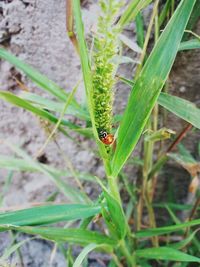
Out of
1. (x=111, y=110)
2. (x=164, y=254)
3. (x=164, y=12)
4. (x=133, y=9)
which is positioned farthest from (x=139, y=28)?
(x=164, y=254)

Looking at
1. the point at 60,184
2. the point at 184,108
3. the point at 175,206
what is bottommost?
the point at 175,206

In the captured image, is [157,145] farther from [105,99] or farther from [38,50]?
[105,99]

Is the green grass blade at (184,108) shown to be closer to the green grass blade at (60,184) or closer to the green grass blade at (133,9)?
the green grass blade at (133,9)

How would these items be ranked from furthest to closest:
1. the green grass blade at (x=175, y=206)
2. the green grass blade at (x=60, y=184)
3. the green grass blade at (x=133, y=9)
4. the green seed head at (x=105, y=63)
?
the green grass blade at (x=175, y=206), the green grass blade at (x=60, y=184), the green grass blade at (x=133, y=9), the green seed head at (x=105, y=63)

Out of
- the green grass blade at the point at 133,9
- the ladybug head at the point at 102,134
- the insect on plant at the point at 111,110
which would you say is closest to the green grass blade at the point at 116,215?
the insect on plant at the point at 111,110

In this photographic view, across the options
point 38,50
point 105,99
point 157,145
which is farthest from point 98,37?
point 157,145

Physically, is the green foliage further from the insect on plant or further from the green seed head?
the green seed head

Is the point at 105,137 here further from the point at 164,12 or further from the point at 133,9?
the point at 164,12
